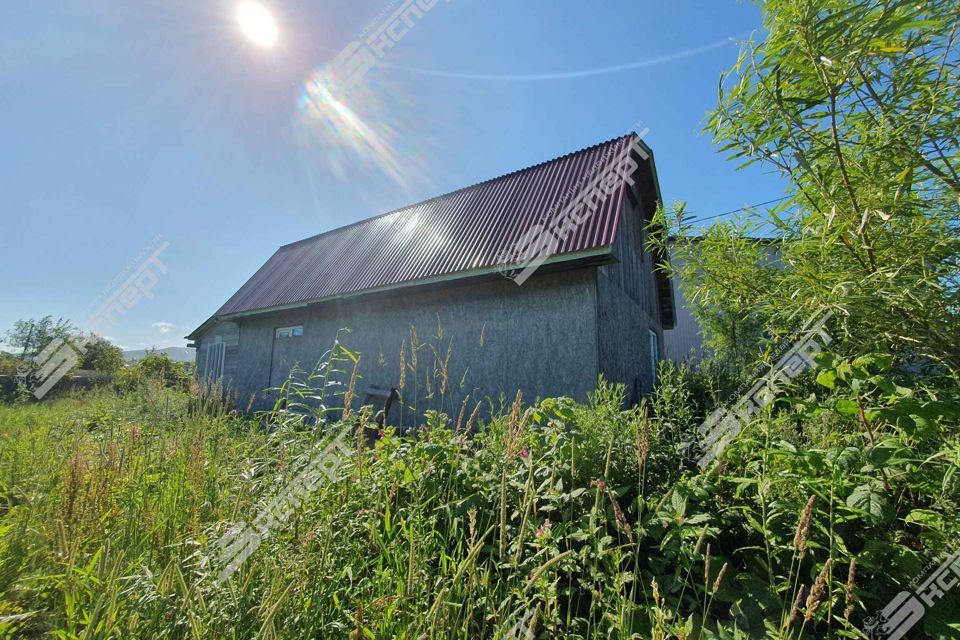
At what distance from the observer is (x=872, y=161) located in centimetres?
135

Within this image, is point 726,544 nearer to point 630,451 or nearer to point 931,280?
point 630,451

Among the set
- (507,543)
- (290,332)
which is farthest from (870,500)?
(290,332)

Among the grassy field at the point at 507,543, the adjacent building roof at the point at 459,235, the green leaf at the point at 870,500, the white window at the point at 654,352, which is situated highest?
the adjacent building roof at the point at 459,235

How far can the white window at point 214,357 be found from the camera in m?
12.8

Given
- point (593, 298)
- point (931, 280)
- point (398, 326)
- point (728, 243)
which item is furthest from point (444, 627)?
point (398, 326)

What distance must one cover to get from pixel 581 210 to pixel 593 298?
1646 mm

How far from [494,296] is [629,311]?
311 centimetres

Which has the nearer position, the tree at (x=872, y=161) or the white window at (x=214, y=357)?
the tree at (x=872, y=161)

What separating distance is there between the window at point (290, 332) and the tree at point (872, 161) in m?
10.5

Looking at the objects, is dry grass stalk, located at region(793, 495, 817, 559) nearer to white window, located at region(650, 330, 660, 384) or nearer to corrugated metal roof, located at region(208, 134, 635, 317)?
corrugated metal roof, located at region(208, 134, 635, 317)

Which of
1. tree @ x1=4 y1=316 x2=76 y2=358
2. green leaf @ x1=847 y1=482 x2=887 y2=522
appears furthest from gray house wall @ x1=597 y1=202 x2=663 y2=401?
tree @ x1=4 y1=316 x2=76 y2=358

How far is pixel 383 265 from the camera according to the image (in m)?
8.64

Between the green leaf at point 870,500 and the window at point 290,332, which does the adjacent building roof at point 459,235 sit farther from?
the green leaf at point 870,500

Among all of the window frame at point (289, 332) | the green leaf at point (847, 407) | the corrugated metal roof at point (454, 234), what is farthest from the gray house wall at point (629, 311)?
the window frame at point (289, 332)
